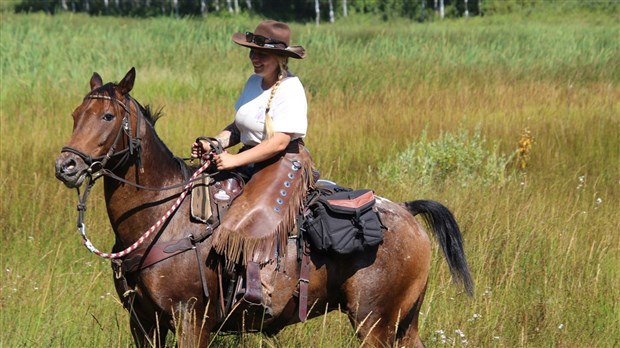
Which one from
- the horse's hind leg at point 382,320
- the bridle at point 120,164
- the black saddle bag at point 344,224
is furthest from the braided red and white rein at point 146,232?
the horse's hind leg at point 382,320

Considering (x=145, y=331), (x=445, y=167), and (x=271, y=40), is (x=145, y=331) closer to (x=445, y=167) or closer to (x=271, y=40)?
(x=271, y=40)

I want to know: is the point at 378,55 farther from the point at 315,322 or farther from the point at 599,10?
the point at 599,10

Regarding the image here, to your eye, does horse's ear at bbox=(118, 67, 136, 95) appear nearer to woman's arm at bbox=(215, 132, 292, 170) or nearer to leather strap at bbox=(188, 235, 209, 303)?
woman's arm at bbox=(215, 132, 292, 170)

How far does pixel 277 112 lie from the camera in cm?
429

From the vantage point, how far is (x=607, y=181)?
31.0 feet

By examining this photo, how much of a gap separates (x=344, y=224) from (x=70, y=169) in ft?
4.49

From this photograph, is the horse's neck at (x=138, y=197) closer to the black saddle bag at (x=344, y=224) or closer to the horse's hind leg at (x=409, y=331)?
the black saddle bag at (x=344, y=224)

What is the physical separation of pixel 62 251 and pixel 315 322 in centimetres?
222

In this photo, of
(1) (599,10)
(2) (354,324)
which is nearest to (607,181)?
(2) (354,324)

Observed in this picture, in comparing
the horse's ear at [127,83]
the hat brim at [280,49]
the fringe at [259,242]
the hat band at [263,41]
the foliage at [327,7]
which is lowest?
the foliage at [327,7]

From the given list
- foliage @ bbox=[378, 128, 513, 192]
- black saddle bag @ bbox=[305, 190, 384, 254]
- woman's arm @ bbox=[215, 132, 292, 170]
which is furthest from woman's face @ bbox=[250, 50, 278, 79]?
foliage @ bbox=[378, 128, 513, 192]

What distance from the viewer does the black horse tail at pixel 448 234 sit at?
4844 mm

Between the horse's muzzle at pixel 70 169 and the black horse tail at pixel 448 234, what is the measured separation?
183cm

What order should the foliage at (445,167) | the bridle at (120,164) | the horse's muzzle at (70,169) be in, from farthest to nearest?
the foliage at (445,167) < the bridle at (120,164) < the horse's muzzle at (70,169)
